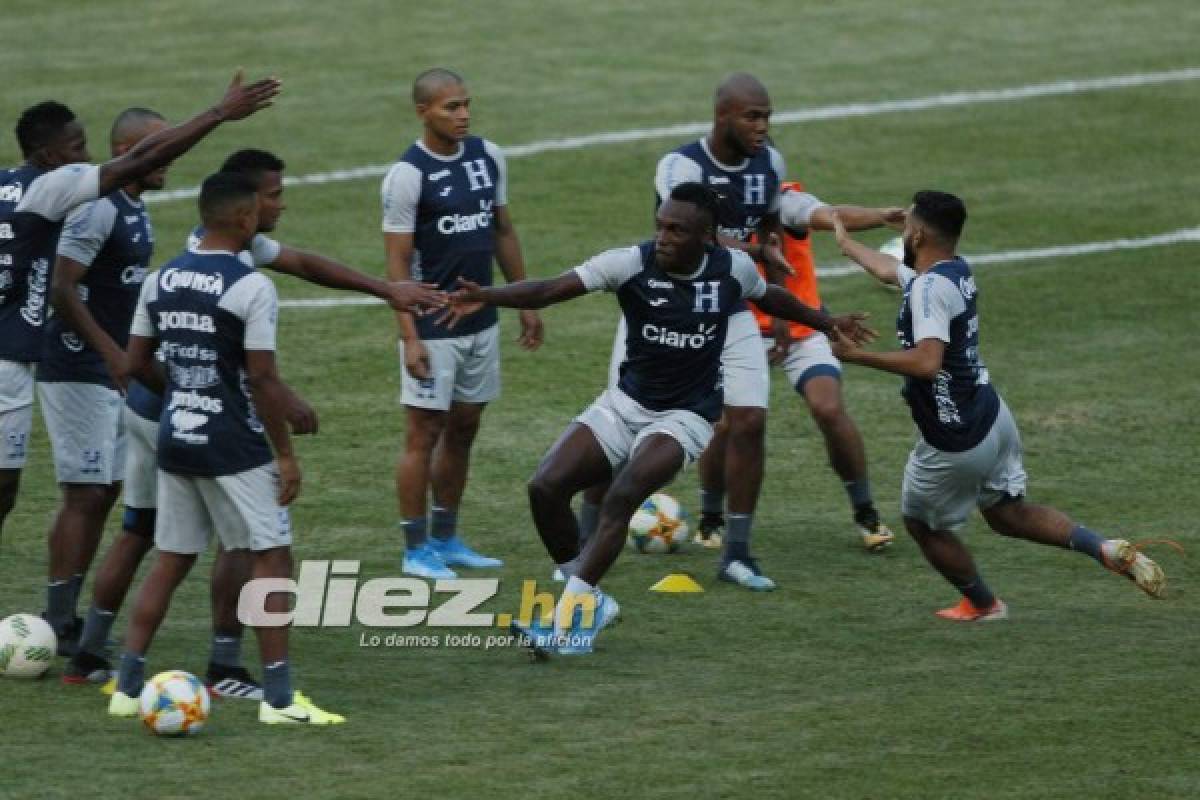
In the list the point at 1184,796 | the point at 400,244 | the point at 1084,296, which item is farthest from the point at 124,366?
the point at 1084,296

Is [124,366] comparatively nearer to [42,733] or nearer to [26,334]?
[26,334]

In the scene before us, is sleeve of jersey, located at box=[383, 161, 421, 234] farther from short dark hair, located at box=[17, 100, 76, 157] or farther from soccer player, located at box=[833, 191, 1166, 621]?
soccer player, located at box=[833, 191, 1166, 621]

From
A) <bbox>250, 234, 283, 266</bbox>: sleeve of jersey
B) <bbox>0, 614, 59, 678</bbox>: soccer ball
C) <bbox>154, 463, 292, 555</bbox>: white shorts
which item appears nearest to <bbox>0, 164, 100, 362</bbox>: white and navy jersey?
<bbox>250, 234, 283, 266</bbox>: sleeve of jersey

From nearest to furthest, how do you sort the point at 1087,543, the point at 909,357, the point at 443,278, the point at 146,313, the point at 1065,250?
the point at 146,313, the point at 909,357, the point at 1087,543, the point at 443,278, the point at 1065,250

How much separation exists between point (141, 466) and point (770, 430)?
6.41 meters

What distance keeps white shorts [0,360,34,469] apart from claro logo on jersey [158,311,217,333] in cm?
167

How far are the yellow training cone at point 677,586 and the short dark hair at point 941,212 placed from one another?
249 centimetres

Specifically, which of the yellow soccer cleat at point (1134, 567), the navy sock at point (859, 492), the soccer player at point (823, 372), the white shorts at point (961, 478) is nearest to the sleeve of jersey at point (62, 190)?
the soccer player at point (823, 372)

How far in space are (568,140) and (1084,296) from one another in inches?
249

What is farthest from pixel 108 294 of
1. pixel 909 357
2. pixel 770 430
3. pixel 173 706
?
pixel 770 430

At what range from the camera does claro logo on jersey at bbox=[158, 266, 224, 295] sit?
32.3 feet

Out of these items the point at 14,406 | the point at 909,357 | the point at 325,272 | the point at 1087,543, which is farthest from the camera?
the point at 1087,543

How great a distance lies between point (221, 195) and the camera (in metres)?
9.98

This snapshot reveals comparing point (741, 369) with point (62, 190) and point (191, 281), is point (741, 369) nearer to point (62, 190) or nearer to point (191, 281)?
point (191, 281)
